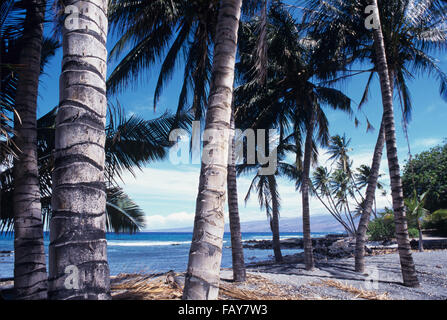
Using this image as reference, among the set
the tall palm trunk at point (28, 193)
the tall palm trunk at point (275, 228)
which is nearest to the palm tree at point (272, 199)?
the tall palm trunk at point (275, 228)

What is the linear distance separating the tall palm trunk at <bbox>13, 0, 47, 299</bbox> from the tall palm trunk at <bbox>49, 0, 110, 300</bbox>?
1814 millimetres

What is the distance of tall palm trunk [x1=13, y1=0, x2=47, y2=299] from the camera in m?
3.66

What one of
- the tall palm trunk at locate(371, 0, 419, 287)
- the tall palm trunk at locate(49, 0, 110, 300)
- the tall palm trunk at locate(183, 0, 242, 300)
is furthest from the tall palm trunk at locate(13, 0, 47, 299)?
the tall palm trunk at locate(371, 0, 419, 287)

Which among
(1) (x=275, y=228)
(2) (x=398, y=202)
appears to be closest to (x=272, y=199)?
(1) (x=275, y=228)

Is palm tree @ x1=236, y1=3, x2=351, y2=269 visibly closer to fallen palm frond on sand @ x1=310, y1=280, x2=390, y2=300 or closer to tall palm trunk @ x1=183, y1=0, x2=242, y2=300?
fallen palm frond on sand @ x1=310, y1=280, x2=390, y2=300

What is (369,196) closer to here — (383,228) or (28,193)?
(28,193)

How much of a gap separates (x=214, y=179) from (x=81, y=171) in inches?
46.5

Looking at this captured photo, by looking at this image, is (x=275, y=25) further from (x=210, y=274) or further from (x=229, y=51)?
(x=210, y=274)

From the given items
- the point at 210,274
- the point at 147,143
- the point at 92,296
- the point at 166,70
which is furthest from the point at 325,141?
the point at 92,296

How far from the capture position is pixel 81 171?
73.4 inches

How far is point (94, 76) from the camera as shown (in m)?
2.05

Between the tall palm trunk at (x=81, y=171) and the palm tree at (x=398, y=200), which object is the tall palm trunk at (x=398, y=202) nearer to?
the palm tree at (x=398, y=200)

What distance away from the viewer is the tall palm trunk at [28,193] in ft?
12.0

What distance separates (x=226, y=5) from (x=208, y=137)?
164 centimetres
